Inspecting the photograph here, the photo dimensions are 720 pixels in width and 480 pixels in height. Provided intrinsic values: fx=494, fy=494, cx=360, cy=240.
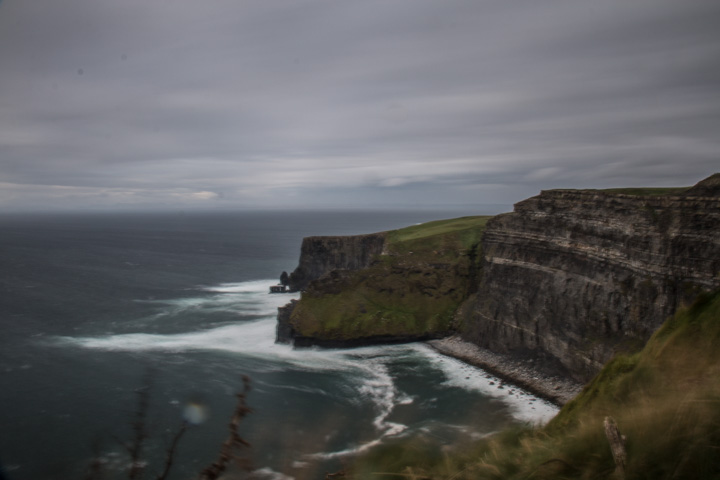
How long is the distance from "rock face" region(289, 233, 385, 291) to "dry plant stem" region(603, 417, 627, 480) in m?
91.0

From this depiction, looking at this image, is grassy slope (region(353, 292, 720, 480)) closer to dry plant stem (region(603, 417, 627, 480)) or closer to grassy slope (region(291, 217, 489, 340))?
dry plant stem (region(603, 417, 627, 480))

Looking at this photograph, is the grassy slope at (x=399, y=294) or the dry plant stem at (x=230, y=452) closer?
the dry plant stem at (x=230, y=452)

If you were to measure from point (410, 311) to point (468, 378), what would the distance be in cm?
1911

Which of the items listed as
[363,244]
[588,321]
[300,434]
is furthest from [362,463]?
[363,244]

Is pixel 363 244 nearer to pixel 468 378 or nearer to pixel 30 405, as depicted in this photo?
pixel 468 378

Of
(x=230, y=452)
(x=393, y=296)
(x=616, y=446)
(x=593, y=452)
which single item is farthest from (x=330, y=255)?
(x=230, y=452)

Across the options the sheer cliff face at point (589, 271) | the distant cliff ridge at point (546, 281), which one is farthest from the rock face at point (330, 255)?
the sheer cliff face at point (589, 271)

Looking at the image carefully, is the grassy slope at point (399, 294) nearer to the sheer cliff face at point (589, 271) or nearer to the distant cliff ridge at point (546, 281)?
the distant cliff ridge at point (546, 281)

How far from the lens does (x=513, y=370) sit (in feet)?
175

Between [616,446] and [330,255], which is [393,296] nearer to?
[330,255]

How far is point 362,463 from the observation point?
26.6 ft

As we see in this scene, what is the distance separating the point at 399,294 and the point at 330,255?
3189 cm

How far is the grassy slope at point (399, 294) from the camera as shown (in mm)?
67312

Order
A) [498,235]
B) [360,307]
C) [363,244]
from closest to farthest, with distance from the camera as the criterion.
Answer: [498,235]
[360,307]
[363,244]
